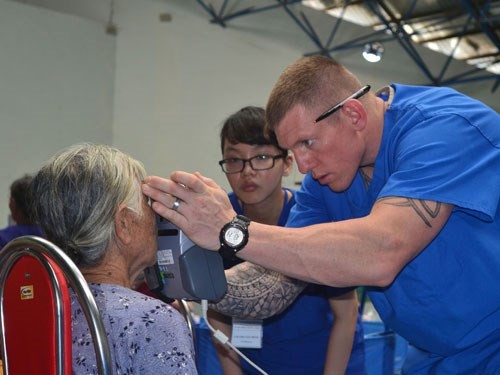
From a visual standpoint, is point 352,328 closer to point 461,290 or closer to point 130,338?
point 461,290

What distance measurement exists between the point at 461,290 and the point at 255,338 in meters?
0.93

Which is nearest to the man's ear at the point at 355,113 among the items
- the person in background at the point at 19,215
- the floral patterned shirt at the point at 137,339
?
the floral patterned shirt at the point at 137,339

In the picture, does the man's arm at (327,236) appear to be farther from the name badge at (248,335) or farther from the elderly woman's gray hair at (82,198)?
the name badge at (248,335)

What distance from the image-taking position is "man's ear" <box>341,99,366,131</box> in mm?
1612

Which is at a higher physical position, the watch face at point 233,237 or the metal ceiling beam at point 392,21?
the metal ceiling beam at point 392,21

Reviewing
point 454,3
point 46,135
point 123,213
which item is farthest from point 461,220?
point 454,3

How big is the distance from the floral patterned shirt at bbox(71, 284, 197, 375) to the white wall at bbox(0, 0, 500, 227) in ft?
15.2

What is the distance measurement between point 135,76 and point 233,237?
5.38m

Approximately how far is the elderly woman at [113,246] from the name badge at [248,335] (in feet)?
2.63

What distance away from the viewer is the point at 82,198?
1418mm

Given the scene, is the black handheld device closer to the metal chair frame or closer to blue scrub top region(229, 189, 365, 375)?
the metal chair frame

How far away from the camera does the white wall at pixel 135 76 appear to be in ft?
18.8

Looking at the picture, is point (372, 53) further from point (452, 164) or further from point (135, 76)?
point (135, 76)

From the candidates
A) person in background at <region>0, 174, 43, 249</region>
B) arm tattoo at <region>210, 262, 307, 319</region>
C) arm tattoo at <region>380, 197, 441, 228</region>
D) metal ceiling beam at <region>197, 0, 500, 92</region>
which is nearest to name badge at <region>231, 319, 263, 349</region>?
arm tattoo at <region>210, 262, 307, 319</region>
